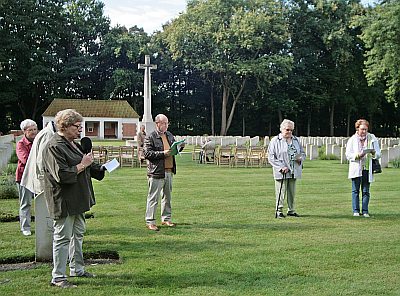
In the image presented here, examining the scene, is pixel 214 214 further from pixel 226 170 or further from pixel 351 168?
pixel 226 170

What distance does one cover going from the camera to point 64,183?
539cm

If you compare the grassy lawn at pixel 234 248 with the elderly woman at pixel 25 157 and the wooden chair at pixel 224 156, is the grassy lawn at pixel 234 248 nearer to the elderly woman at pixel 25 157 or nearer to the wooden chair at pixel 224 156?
the elderly woman at pixel 25 157

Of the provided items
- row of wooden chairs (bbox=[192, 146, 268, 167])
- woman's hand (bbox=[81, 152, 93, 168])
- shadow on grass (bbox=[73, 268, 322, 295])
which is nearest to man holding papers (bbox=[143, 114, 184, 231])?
shadow on grass (bbox=[73, 268, 322, 295])

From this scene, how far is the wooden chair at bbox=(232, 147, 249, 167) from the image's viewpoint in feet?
69.4

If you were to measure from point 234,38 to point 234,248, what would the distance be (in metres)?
41.9

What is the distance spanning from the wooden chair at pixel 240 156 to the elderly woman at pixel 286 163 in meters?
11.2

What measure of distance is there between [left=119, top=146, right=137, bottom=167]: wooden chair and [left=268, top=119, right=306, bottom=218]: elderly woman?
36.0 feet

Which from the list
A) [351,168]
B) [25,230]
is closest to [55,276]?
[25,230]

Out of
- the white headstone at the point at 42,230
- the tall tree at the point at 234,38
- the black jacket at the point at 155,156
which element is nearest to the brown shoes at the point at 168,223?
the black jacket at the point at 155,156

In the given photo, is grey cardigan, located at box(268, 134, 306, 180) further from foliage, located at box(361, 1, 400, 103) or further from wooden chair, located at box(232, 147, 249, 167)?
foliage, located at box(361, 1, 400, 103)

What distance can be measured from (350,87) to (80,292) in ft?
169

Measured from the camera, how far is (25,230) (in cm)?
811

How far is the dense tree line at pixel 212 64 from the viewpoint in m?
48.0

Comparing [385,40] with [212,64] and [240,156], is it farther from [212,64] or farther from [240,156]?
[240,156]
